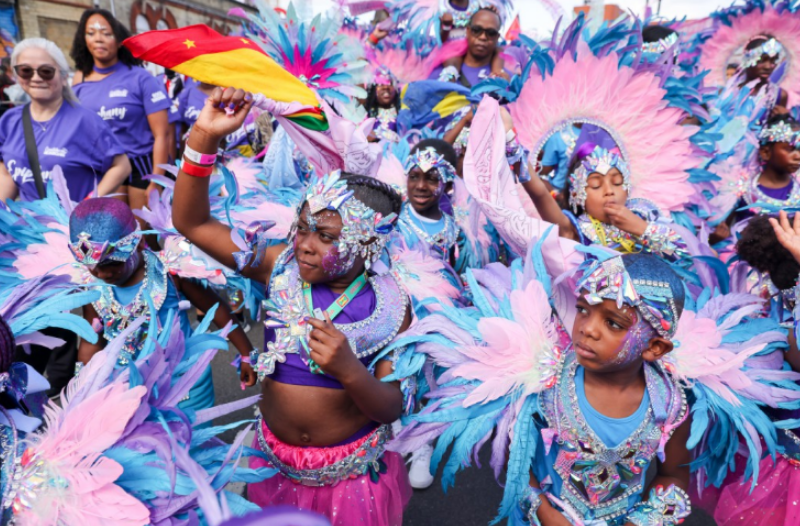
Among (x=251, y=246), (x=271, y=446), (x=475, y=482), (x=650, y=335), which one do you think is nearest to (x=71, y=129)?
(x=251, y=246)

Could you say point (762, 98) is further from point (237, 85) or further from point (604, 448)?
point (237, 85)

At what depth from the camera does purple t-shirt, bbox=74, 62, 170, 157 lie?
4.39 m

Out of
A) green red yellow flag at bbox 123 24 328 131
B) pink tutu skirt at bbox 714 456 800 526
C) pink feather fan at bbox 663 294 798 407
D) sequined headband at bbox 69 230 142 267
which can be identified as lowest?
pink tutu skirt at bbox 714 456 800 526

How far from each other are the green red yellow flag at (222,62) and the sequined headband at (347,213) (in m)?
0.24

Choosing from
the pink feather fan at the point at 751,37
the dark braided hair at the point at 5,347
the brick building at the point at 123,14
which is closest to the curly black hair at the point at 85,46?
the dark braided hair at the point at 5,347

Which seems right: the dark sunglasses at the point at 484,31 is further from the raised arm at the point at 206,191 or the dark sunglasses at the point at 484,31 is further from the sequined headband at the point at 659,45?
the raised arm at the point at 206,191

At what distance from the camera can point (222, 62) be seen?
1774 mm

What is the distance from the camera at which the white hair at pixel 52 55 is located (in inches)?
138

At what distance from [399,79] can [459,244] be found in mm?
3528

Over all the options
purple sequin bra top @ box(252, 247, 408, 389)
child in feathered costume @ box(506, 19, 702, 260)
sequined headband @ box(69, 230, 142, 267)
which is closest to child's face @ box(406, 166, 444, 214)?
child in feathered costume @ box(506, 19, 702, 260)

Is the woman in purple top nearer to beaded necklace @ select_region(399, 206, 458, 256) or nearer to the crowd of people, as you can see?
the crowd of people

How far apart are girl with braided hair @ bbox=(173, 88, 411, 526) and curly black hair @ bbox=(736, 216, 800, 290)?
1430 millimetres

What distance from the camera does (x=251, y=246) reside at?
2.05 m

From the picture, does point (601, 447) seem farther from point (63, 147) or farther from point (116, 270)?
point (63, 147)
